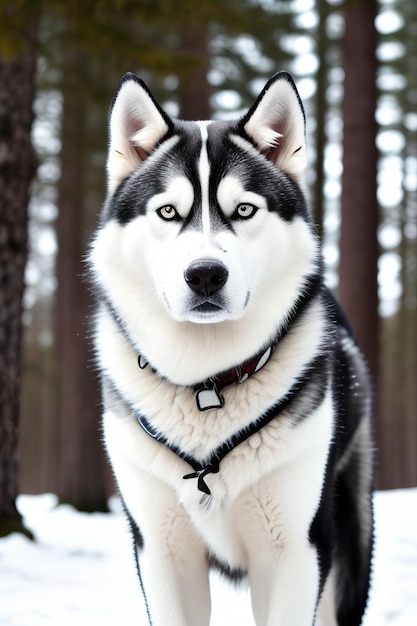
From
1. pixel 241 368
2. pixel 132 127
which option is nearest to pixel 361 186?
pixel 132 127

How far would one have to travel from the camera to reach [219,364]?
290cm

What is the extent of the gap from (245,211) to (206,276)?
0.39 m

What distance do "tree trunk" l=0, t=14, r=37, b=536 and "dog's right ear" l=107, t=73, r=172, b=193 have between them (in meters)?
3.15

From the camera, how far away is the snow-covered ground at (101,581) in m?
4.30

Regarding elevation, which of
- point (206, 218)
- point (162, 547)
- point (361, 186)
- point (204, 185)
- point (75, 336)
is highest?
point (361, 186)

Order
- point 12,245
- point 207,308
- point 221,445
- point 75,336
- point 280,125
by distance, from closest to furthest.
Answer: point 207,308 → point 221,445 → point 280,125 → point 12,245 → point 75,336

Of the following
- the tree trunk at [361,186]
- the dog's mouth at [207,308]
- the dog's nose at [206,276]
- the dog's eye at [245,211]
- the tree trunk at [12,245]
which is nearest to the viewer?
the dog's nose at [206,276]

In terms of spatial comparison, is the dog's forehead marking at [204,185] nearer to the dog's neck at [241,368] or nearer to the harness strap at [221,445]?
the dog's neck at [241,368]

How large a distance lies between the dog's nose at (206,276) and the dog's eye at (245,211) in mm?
318

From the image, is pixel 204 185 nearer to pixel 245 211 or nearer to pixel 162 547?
pixel 245 211

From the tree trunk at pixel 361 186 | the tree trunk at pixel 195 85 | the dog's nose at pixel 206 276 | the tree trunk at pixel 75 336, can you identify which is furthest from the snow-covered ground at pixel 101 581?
the tree trunk at pixel 195 85

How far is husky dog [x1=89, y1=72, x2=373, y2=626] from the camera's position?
2758mm

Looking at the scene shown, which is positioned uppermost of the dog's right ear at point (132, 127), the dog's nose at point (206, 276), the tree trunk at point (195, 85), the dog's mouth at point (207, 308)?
the tree trunk at point (195, 85)

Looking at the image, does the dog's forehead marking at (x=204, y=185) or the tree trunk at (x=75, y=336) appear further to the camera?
the tree trunk at (x=75, y=336)
